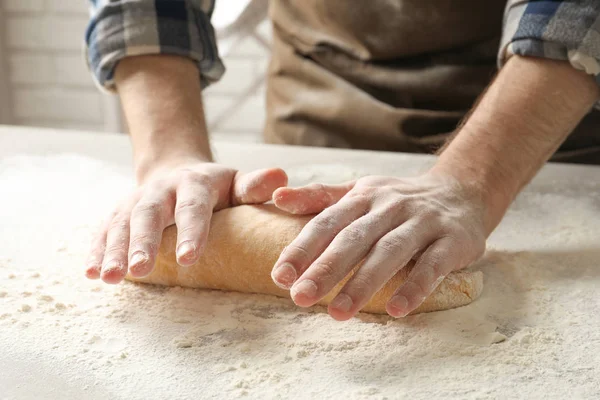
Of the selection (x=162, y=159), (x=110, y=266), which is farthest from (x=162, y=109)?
(x=110, y=266)

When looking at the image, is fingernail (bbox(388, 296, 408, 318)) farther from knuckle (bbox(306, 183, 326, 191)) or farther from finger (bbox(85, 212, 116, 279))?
finger (bbox(85, 212, 116, 279))

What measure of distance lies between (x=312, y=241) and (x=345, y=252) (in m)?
0.05

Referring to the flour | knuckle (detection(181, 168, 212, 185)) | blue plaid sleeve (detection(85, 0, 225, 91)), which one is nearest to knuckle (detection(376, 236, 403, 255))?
the flour

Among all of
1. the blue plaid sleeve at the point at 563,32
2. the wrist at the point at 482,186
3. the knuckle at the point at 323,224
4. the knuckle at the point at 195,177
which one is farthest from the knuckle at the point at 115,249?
the blue plaid sleeve at the point at 563,32

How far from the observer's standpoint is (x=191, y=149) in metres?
1.19

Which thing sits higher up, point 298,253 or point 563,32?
point 563,32

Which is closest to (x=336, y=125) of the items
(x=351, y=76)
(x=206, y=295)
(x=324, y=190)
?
(x=351, y=76)

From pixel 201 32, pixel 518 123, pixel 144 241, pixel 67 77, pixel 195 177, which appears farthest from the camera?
pixel 67 77

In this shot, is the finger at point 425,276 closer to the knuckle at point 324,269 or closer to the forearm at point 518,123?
the knuckle at point 324,269

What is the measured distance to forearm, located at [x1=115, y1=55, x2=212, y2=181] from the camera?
119cm

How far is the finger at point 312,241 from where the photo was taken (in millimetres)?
817

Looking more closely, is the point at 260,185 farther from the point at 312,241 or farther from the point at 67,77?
the point at 67,77

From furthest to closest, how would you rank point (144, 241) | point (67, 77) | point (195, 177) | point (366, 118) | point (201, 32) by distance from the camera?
point (67, 77) < point (366, 118) < point (201, 32) < point (195, 177) < point (144, 241)

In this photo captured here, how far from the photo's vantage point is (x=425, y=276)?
846mm
